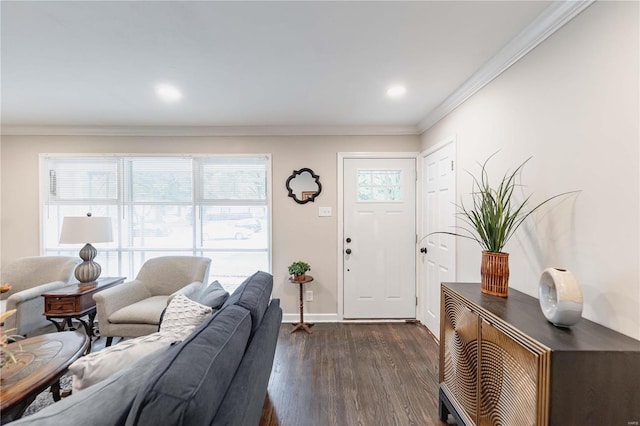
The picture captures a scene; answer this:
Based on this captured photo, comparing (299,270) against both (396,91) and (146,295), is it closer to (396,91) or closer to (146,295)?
(146,295)

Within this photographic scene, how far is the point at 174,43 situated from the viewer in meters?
1.65

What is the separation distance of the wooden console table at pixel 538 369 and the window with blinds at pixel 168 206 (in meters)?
2.44

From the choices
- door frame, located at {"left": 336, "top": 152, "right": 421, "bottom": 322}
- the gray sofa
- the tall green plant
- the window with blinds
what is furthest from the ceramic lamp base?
the tall green plant

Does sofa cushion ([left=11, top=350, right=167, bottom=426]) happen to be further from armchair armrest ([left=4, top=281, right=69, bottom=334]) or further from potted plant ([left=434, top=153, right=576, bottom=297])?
armchair armrest ([left=4, top=281, right=69, bottom=334])

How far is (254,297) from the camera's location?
1.54 metres

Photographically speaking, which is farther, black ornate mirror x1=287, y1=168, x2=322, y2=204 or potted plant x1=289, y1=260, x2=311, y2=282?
black ornate mirror x1=287, y1=168, x2=322, y2=204

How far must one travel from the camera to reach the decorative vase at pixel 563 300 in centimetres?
102

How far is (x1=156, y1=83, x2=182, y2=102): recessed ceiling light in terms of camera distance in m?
2.22

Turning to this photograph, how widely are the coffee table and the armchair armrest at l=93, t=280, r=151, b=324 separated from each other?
468 millimetres

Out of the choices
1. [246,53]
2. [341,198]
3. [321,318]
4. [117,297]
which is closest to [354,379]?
[321,318]

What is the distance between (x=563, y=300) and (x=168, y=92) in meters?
2.95

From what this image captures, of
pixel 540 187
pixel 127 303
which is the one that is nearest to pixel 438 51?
pixel 540 187

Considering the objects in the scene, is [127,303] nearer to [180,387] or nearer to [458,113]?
[180,387]

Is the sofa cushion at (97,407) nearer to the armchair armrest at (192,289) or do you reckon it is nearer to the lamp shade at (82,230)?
the armchair armrest at (192,289)
